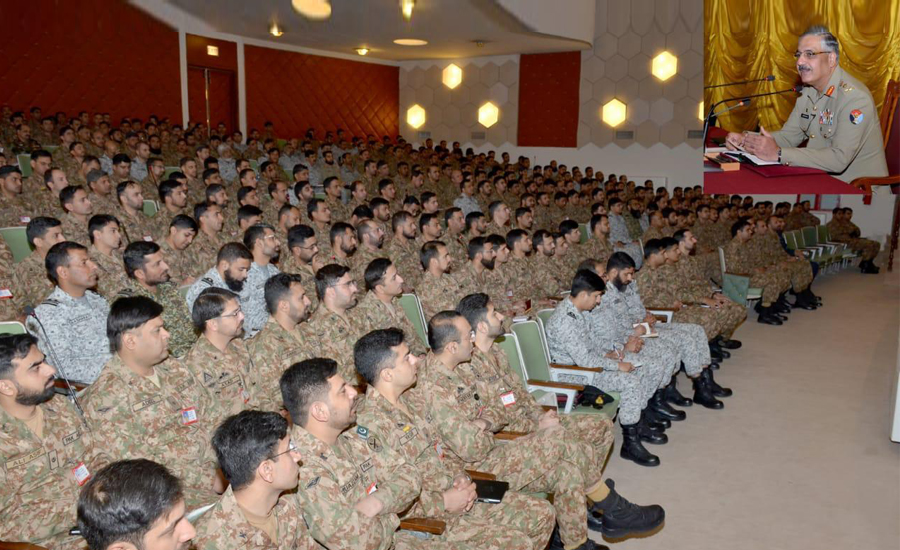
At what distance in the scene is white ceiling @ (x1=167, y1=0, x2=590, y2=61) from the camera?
385 inches

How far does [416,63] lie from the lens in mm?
14953

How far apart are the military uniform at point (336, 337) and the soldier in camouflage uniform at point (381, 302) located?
0.20m

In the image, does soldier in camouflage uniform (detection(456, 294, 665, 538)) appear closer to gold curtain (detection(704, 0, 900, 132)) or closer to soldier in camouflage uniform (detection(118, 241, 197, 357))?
gold curtain (detection(704, 0, 900, 132))

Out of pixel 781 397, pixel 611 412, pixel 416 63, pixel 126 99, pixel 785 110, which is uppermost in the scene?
pixel 416 63

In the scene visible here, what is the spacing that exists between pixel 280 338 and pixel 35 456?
1.19 metres

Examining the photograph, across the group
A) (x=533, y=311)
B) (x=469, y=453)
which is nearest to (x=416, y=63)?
(x=533, y=311)

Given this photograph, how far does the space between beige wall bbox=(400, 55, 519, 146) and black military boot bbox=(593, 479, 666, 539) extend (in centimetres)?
1181

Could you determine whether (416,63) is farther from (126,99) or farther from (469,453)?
(469,453)

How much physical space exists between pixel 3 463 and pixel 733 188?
2697mm

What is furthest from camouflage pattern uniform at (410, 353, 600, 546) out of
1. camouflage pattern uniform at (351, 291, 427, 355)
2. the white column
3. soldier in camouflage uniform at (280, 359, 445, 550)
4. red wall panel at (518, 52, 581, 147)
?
red wall panel at (518, 52, 581, 147)

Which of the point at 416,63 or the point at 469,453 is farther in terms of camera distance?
the point at 416,63

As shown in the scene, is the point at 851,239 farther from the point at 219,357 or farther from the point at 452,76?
the point at 219,357

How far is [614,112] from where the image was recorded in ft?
43.0

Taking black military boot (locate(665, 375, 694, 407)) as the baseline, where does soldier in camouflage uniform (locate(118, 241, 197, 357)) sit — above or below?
above
